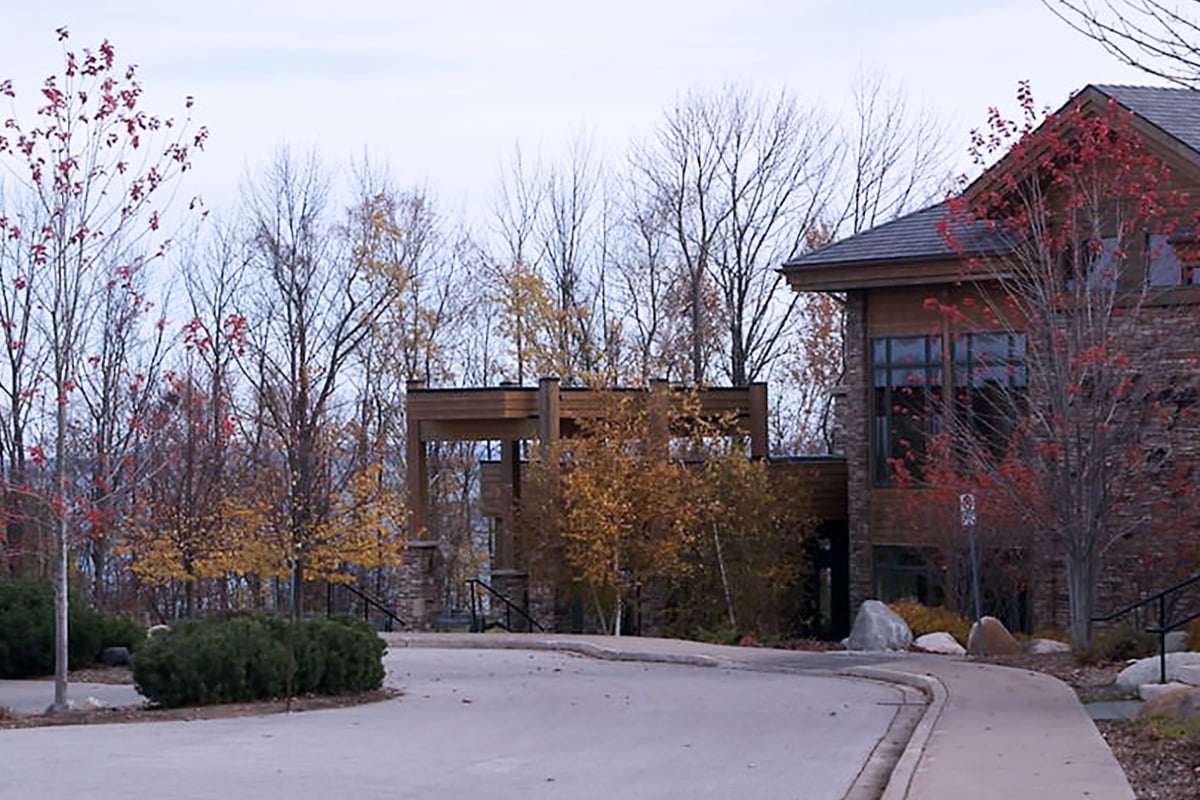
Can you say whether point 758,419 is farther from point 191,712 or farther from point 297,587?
point 191,712

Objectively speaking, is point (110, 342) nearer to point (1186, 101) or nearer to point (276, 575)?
point (276, 575)

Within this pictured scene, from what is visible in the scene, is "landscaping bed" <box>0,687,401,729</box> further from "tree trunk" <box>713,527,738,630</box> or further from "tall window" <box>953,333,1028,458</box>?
"tree trunk" <box>713,527,738,630</box>

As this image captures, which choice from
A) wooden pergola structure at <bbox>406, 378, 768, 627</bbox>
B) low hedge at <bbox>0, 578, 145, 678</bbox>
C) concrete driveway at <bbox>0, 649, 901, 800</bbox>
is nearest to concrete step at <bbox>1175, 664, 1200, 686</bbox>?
concrete driveway at <bbox>0, 649, 901, 800</bbox>

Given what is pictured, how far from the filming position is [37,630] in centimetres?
2306

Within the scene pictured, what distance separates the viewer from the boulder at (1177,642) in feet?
71.9

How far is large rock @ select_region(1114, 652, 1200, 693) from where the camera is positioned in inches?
684

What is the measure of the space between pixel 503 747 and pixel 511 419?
21656mm

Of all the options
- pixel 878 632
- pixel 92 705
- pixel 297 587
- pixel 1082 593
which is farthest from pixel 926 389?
pixel 92 705

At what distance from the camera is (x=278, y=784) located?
1223cm

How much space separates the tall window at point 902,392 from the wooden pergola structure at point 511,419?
9.63 ft

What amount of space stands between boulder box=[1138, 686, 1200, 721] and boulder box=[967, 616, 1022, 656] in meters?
9.23

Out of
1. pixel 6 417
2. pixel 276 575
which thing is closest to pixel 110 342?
pixel 6 417

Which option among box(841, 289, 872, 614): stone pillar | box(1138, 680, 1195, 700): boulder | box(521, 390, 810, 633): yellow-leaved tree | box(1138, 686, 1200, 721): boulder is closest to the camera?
box(1138, 686, 1200, 721): boulder

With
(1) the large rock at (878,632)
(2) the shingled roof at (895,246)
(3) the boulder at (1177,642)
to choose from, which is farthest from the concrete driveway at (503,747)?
(2) the shingled roof at (895,246)
